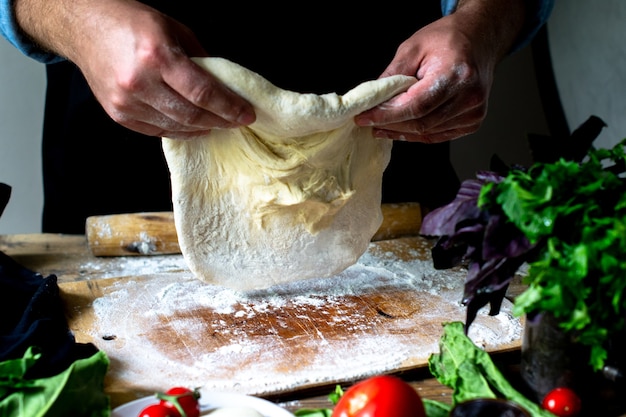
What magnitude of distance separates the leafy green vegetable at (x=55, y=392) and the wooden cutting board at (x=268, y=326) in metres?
0.20

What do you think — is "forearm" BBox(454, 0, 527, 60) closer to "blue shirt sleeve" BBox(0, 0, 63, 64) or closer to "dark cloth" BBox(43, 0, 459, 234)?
"dark cloth" BBox(43, 0, 459, 234)

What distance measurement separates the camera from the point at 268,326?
69.8 inches

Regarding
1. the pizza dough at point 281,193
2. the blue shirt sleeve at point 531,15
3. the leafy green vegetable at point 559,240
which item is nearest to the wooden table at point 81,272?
the leafy green vegetable at point 559,240

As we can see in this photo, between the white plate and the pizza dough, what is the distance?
1.92 ft

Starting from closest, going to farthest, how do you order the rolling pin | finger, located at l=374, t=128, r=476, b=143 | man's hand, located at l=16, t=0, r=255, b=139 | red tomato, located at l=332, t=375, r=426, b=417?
1. red tomato, located at l=332, t=375, r=426, b=417
2. man's hand, located at l=16, t=0, r=255, b=139
3. finger, located at l=374, t=128, r=476, b=143
4. the rolling pin

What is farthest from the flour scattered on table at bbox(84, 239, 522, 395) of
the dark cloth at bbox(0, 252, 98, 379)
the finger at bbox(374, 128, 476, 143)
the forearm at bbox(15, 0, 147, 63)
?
the forearm at bbox(15, 0, 147, 63)

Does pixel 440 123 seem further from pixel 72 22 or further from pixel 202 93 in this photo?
pixel 72 22

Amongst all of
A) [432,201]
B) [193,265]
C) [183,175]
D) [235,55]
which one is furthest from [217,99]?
[432,201]

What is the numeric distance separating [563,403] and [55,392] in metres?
0.91

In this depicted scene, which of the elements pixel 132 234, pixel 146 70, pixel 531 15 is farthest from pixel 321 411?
pixel 531 15

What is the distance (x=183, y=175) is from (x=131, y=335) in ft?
1.40

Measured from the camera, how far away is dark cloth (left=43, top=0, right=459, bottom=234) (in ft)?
7.07

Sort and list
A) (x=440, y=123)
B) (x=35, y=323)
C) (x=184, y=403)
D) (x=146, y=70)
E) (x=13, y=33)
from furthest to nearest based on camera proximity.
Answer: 1. (x=13, y=33)
2. (x=440, y=123)
3. (x=35, y=323)
4. (x=146, y=70)
5. (x=184, y=403)

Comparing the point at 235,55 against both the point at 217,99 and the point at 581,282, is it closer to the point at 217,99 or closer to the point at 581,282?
the point at 217,99
